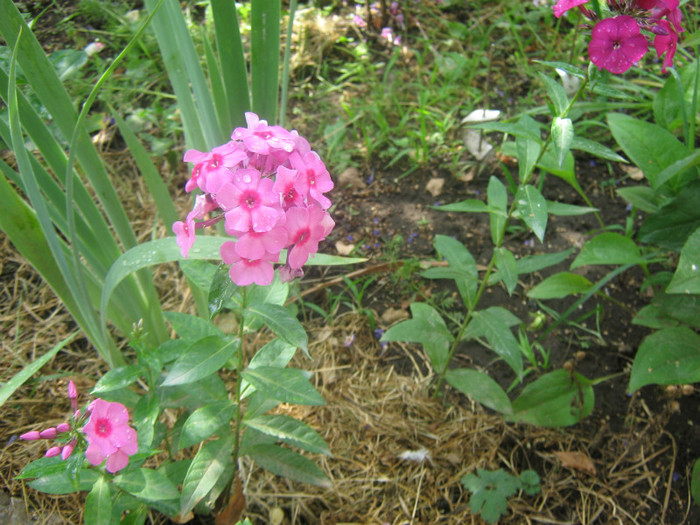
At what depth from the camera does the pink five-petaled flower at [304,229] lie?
35.6 inches

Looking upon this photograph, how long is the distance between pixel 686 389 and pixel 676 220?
54 centimetres

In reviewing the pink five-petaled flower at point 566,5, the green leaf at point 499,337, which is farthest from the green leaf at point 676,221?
the pink five-petaled flower at point 566,5

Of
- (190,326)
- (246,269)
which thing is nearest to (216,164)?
(246,269)

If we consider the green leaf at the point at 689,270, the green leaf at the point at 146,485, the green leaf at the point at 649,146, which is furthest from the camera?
the green leaf at the point at 649,146

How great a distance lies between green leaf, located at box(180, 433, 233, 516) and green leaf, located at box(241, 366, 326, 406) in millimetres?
184

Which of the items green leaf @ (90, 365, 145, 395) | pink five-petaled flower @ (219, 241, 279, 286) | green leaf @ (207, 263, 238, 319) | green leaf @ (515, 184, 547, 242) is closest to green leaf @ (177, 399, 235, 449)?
green leaf @ (90, 365, 145, 395)

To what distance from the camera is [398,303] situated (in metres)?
1.92

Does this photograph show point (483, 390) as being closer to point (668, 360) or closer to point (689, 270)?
point (668, 360)

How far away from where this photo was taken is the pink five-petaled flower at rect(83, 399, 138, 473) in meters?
1.02

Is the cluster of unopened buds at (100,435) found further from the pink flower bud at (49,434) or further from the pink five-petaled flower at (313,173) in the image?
the pink five-petaled flower at (313,173)

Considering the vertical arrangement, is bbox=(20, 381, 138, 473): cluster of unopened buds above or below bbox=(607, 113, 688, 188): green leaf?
above

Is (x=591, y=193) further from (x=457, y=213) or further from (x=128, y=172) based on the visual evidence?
(x=128, y=172)

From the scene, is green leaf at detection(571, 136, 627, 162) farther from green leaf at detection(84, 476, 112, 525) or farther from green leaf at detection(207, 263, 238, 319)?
green leaf at detection(84, 476, 112, 525)

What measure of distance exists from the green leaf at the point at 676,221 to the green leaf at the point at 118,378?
145 cm
